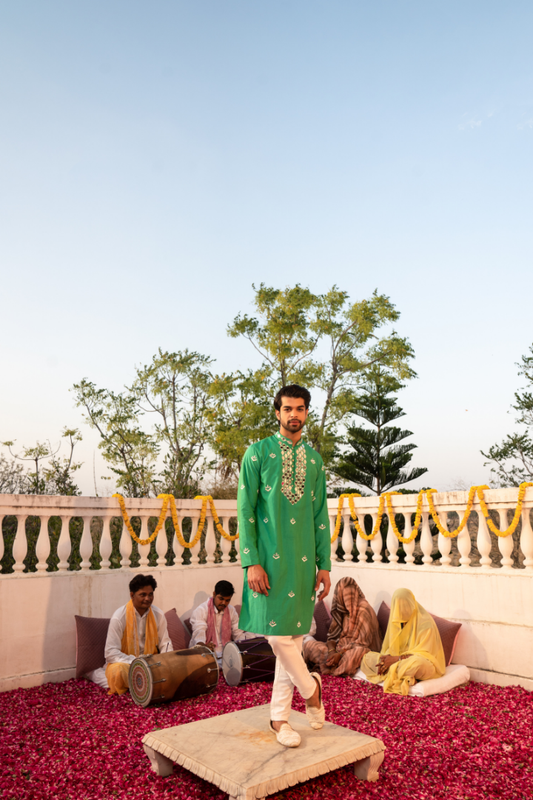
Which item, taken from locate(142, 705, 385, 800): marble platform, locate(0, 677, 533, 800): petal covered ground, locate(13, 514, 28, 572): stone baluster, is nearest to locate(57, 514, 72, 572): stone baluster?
locate(13, 514, 28, 572): stone baluster

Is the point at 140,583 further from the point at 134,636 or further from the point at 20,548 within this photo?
the point at 20,548

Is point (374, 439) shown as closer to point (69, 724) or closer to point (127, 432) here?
point (127, 432)

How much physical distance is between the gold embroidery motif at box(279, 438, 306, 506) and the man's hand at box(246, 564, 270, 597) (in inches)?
14.8

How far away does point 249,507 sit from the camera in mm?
3000

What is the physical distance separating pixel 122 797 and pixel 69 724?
1.19 metres

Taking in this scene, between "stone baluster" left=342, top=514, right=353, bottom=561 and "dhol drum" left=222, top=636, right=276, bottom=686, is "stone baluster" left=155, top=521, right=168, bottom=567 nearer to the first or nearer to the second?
"dhol drum" left=222, top=636, right=276, bottom=686

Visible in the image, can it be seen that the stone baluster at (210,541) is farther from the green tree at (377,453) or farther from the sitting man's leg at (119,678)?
the green tree at (377,453)

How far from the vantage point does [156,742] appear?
287 cm

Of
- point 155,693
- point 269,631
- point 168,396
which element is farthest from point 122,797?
point 168,396

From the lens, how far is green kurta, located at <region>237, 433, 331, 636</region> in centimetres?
287

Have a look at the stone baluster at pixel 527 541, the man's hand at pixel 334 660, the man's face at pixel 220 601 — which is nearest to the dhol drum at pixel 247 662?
the man's face at pixel 220 601

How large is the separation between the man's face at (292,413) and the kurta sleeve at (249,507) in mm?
222

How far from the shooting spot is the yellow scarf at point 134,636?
15.0 feet

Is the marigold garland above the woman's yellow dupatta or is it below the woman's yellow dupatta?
above
